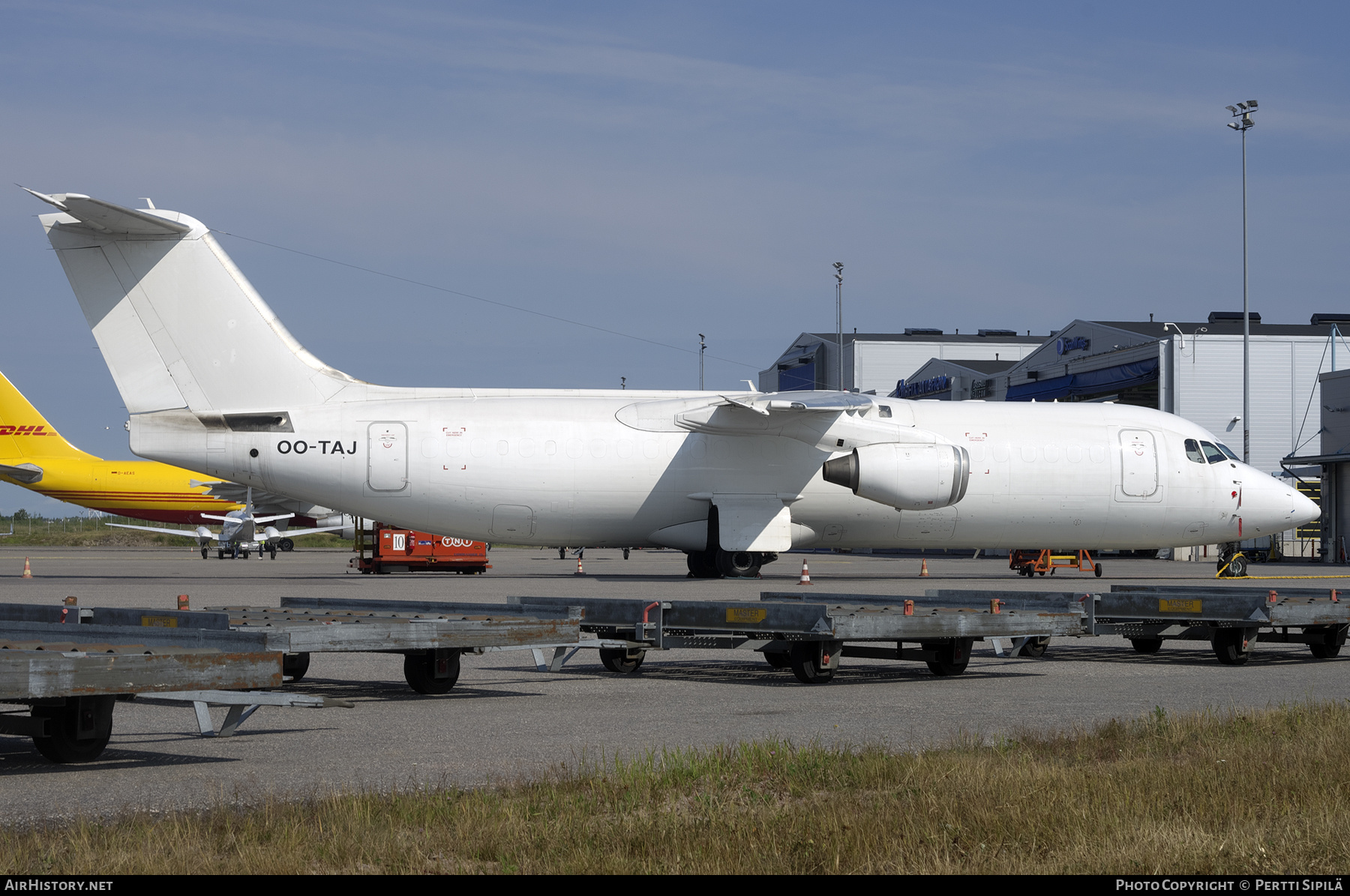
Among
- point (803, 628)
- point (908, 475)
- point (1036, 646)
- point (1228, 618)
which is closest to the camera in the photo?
point (803, 628)

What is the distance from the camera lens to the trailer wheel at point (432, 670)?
12328mm

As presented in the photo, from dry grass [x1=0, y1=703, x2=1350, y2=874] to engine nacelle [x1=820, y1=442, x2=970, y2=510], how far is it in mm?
20626

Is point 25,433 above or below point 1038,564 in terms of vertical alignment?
above

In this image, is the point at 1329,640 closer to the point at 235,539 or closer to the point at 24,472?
the point at 235,539

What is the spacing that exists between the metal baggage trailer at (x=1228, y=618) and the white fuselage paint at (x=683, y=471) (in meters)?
14.2

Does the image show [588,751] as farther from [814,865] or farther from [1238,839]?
[1238,839]

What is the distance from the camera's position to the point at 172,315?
26734mm

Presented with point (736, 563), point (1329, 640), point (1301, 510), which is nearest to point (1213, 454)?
point (1301, 510)

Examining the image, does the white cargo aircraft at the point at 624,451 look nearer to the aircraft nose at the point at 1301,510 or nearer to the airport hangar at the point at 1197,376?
the aircraft nose at the point at 1301,510

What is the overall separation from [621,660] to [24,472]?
5216 centimetres

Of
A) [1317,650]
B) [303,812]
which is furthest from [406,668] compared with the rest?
[1317,650]

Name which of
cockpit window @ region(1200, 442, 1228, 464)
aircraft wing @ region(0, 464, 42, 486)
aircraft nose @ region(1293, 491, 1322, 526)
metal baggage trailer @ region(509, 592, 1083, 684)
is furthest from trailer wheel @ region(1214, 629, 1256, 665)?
aircraft wing @ region(0, 464, 42, 486)

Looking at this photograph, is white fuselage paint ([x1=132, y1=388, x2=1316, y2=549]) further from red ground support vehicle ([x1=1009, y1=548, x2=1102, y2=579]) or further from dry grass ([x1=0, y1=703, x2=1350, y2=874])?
dry grass ([x1=0, y1=703, x2=1350, y2=874])

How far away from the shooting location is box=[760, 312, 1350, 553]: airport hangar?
187ft
